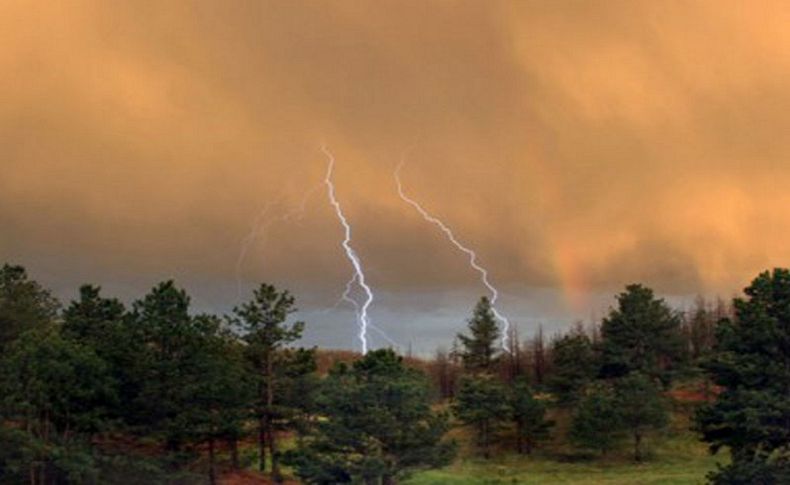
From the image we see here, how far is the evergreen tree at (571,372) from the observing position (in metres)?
75.8

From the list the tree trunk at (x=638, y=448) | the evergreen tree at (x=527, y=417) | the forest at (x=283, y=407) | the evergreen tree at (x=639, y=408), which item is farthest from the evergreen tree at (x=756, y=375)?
the evergreen tree at (x=527, y=417)

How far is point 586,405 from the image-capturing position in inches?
2635

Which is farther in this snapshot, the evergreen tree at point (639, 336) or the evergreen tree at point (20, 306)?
the evergreen tree at point (639, 336)

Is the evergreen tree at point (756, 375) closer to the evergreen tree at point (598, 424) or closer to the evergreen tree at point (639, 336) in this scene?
the evergreen tree at point (598, 424)

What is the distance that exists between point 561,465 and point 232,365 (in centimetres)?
2921

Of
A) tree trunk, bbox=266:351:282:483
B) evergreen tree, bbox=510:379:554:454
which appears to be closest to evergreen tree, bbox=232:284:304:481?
tree trunk, bbox=266:351:282:483

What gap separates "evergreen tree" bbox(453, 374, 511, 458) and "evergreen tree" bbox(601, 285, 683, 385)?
39.5 feet

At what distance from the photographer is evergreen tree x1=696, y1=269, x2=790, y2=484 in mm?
34469

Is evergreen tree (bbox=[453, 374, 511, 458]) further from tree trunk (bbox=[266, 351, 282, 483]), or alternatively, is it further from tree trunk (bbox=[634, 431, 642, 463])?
tree trunk (bbox=[266, 351, 282, 483])

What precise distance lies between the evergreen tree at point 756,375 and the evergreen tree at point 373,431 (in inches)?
532

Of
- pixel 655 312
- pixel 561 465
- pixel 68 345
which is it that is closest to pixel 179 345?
pixel 68 345

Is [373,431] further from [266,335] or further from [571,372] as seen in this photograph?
[571,372]

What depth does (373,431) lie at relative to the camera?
42.7 m

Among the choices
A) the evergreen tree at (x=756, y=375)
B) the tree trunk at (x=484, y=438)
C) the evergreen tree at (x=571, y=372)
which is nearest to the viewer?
the evergreen tree at (x=756, y=375)
